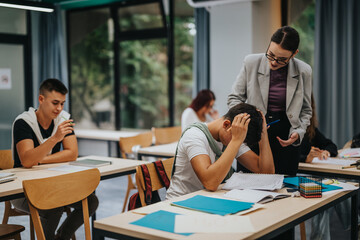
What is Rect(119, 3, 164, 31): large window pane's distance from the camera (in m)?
6.45

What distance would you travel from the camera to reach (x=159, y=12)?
21.0 ft

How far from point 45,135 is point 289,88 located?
5.86 ft

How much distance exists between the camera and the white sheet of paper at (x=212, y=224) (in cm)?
151

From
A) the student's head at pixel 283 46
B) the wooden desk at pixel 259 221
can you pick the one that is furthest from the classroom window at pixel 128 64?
the wooden desk at pixel 259 221

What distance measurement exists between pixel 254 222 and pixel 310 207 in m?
0.37

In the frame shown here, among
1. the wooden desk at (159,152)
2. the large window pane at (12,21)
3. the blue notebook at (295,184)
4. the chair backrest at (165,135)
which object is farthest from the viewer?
the large window pane at (12,21)

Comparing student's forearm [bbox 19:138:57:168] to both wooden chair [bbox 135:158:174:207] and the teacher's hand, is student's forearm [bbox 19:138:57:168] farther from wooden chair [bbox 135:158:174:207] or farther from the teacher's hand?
the teacher's hand

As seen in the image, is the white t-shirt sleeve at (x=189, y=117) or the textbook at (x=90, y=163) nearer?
the textbook at (x=90, y=163)

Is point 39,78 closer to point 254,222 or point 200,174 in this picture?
point 200,174

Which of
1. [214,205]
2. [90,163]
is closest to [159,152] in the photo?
[90,163]

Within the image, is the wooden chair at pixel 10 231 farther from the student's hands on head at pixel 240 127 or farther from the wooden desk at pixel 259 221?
the student's hands on head at pixel 240 127

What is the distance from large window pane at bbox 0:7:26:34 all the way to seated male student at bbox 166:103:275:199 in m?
5.43

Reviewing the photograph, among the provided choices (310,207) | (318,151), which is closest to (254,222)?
(310,207)

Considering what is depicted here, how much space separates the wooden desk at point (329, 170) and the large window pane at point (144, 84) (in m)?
3.83
